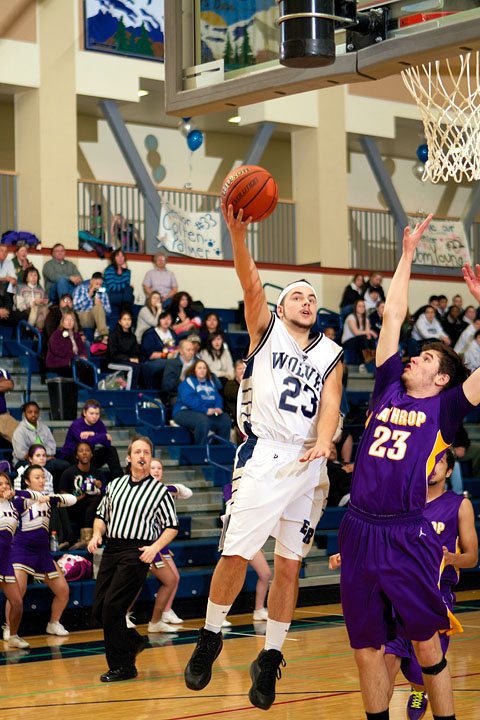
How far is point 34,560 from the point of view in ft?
30.7

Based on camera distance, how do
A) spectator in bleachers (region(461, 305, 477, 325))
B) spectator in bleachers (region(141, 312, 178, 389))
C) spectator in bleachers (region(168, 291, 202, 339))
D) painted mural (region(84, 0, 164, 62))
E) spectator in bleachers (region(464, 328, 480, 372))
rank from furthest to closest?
spectator in bleachers (region(461, 305, 477, 325)), painted mural (region(84, 0, 164, 62)), spectator in bleachers (region(464, 328, 480, 372)), spectator in bleachers (region(168, 291, 202, 339)), spectator in bleachers (region(141, 312, 178, 389))

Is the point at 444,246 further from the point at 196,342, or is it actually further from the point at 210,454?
the point at 210,454

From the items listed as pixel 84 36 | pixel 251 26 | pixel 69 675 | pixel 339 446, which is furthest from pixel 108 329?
pixel 251 26

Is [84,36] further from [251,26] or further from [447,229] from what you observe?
[251,26]

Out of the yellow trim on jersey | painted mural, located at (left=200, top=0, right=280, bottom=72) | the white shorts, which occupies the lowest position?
the white shorts

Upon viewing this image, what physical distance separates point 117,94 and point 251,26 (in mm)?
11405

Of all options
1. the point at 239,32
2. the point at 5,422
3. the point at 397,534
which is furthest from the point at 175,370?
the point at 397,534

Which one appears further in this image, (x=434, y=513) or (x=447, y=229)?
(x=447, y=229)

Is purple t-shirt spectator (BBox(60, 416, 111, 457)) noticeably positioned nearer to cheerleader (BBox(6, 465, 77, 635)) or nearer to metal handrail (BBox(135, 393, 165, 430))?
metal handrail (BBox(135, 393, 165, 430))

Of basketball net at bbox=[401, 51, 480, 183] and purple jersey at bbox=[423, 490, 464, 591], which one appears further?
basketball net at bbox=[401, 51, 480, 183]

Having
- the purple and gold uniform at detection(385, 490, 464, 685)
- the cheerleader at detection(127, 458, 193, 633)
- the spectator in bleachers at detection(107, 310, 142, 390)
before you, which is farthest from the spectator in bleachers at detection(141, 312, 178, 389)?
the purple and gold uniform at detection(385, 490, 464, 685)

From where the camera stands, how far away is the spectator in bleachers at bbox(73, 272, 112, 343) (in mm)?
14641

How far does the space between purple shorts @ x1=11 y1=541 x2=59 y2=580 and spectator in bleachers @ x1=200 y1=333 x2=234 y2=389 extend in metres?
4.98

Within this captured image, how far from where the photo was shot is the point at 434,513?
20.0 ft
